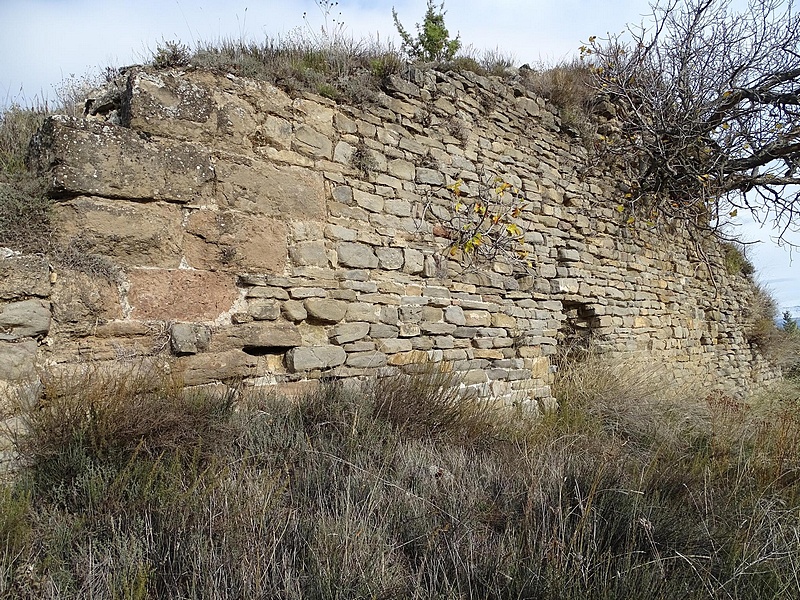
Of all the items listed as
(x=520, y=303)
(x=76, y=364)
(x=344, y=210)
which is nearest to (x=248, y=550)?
(x=76, y=364)

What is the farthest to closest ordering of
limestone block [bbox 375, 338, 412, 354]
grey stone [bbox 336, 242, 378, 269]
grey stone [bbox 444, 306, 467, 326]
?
1. grey stone [bbox 444, 306, 467, 326]
2. limestone block [bbox 375, 338, 412, 354]
3. grey stone [bbox 336, 242, 378, 269]

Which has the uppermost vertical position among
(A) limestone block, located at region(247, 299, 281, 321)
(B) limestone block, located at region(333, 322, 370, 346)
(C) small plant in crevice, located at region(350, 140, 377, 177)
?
(C) small plant in crevice, located at region(350, 140, 377, 177)

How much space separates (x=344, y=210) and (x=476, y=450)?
6.48 feet

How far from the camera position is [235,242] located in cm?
354

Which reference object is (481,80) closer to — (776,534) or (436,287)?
(436,287)

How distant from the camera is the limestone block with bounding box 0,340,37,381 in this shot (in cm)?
270

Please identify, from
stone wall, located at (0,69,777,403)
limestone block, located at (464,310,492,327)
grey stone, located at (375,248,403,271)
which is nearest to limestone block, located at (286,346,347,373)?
stone wall, located at (0,69,777,403)

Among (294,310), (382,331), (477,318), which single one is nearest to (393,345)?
(382,331)

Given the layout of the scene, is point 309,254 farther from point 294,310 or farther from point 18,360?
point 18,360

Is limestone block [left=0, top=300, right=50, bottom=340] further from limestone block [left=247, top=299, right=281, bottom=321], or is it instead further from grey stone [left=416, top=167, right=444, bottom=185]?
grey stone [left=416, top=167, right=444, bottom=185]

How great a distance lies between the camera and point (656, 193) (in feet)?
22.6

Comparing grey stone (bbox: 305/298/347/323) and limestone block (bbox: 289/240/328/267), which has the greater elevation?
limestone block (bbox: 289/240/328/267)

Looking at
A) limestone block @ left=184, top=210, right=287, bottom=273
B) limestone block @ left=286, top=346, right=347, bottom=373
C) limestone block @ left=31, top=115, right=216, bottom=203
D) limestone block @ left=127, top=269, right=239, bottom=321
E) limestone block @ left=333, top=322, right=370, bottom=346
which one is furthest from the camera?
limestone block @ left=333, top=322, right=370, bottom=346

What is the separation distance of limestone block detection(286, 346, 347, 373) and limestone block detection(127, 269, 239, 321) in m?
0.55
